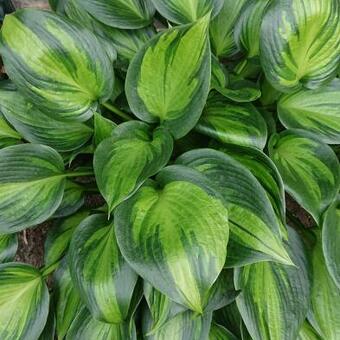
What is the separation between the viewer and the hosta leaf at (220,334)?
1.01m

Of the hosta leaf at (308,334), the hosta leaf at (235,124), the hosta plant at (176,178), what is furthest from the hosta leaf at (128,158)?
the hosta leaf at (308,334)

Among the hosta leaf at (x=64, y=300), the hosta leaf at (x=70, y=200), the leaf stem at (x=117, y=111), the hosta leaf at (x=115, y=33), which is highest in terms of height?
the hosta leaf at (x=115, y=33)

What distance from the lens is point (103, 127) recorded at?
945 millimetres

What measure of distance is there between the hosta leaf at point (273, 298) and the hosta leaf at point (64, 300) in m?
0.34

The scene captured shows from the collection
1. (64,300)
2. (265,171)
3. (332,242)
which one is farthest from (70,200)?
(332,242)

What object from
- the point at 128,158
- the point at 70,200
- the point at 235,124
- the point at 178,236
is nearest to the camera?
the point at 178,236

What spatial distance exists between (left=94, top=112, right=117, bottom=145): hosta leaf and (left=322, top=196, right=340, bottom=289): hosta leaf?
0.42 meters

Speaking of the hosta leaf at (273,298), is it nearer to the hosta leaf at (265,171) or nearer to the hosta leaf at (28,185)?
the hosta leaf at (265,171)

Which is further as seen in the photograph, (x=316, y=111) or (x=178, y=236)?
(x=316, y=111)

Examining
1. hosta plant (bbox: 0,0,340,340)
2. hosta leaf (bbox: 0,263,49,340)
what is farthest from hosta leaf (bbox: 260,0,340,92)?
hosta leaf (bbox: 0,263,49,340)

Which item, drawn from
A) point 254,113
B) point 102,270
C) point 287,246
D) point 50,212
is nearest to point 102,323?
point 102,270

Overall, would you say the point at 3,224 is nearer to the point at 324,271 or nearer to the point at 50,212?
the point at 50,212

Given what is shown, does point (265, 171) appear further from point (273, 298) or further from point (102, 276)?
point (102, 276)

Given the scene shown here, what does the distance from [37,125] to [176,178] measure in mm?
333
